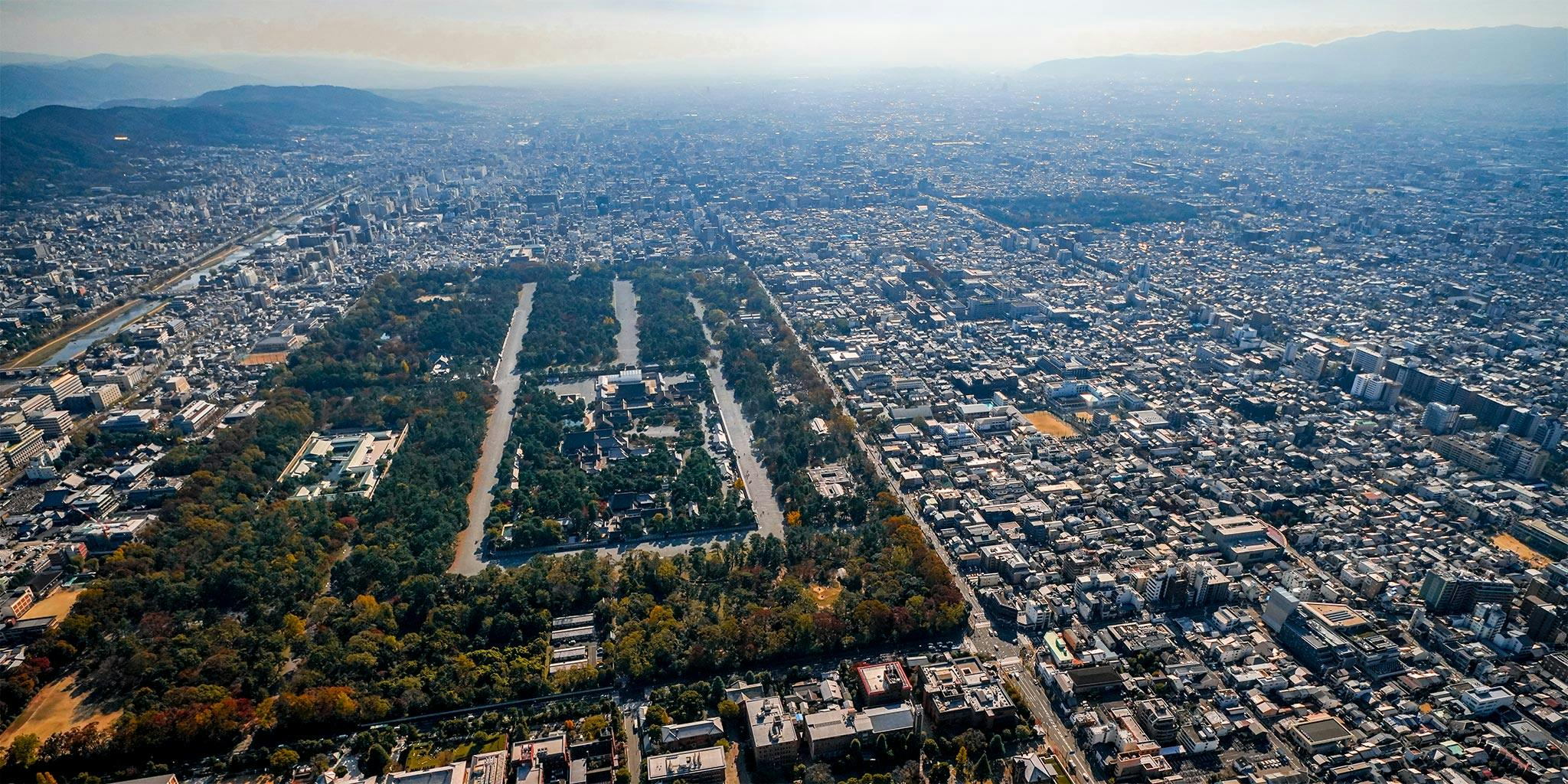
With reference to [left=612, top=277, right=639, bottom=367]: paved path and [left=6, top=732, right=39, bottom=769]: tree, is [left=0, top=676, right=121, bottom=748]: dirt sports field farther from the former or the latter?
[left=612, top=277, right=639, bottom=367]: paved path

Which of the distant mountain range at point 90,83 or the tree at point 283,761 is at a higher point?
the distant mountain range at point 90,83

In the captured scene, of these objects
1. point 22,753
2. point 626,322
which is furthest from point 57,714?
point 626,322

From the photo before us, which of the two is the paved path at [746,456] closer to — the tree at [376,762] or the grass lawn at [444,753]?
the grass lawn at [444,753]

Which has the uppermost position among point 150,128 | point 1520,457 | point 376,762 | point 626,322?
point 150,128

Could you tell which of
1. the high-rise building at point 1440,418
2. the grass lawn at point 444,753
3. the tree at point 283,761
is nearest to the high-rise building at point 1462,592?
the high-rise building at point 1440,418

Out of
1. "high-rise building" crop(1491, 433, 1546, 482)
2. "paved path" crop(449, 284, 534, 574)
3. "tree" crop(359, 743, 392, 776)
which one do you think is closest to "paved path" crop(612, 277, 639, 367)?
"paved path" crop(449, 284, 534, 574)

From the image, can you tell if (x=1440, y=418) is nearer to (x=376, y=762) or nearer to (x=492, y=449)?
(x=492, y=449)
